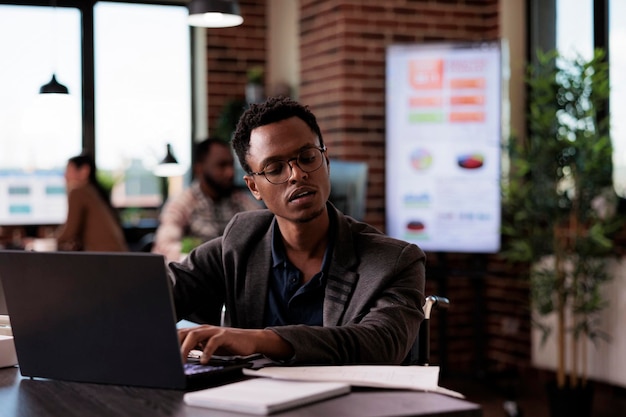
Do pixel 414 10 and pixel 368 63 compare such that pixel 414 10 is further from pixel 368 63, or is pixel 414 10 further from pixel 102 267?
pixel 102 267

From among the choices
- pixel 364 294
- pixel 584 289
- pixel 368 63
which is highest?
pixel 368 63

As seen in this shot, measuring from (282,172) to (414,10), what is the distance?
13.0 ft

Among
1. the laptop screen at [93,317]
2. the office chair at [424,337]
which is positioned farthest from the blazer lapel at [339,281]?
the laptop screen at [93,317]

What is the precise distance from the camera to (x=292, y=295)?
234 centimetres

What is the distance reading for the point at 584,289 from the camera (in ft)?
16.2

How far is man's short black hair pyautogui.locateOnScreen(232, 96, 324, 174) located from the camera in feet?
7.66

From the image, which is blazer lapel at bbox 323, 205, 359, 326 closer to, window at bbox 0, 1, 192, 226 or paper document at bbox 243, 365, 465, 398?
paper document at bbox 243, 365, 465, 398

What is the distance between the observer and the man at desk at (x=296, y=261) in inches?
85.0

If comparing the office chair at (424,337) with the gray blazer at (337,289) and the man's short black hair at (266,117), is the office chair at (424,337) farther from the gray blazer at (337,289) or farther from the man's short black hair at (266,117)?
the man's short black hair at (266,117)

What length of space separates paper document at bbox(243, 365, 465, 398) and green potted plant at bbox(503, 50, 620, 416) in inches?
128

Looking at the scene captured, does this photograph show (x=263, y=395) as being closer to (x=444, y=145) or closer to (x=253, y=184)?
(x=253, y=184)

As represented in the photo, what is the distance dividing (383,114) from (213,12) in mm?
1838

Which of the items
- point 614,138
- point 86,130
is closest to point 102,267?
point 614,138

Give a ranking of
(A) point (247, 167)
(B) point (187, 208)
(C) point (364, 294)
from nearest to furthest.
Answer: (C) point (364, 294) < (A) point (247, 167) < (B) point (187, 208)
